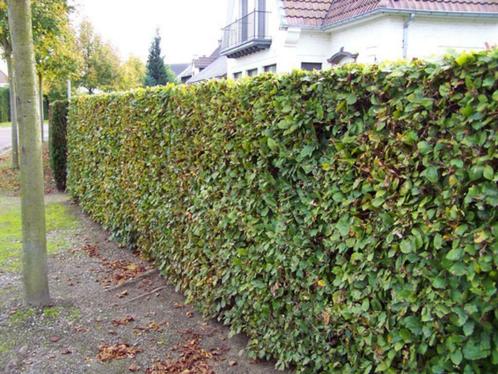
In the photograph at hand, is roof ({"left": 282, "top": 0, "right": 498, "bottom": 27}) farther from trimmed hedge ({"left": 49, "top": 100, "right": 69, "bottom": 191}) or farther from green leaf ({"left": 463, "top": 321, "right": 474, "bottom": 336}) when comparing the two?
green leaf ({"left": 463, "top": 321, "right": 474, "bottom": 336})

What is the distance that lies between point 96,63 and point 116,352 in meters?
27.6

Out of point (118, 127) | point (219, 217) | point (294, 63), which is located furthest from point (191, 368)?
point (294, 63)

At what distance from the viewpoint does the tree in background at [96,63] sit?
29047 mm

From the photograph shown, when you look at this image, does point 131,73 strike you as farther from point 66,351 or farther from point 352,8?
point 66,351

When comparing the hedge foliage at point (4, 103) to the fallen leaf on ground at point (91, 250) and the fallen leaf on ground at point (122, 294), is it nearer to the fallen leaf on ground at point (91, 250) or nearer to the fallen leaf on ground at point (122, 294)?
the fallen leaf on ground at point (91, 250)

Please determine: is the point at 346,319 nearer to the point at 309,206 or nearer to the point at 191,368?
the point at 309,206

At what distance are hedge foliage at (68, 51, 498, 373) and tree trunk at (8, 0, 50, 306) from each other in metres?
1.24

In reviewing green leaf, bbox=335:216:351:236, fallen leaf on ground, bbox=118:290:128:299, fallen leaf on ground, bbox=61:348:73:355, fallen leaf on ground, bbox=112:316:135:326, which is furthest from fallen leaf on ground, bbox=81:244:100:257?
green leaf, bbox=335:216:351:236

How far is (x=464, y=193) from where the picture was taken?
83.3 inches

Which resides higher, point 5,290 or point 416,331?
point 416,331

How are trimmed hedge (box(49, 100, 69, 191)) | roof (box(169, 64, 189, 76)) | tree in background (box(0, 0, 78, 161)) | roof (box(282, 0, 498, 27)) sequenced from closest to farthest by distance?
roof (box(282, 0, 498, 27)) → trimmed hedge (box(49, 100, 69, 191)) → tree in background (box(0, 0, 78, 161)) → roof (box(169, 64, 189, 76))

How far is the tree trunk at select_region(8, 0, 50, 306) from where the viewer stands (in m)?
4.37

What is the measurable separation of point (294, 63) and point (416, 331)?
12.0 meters

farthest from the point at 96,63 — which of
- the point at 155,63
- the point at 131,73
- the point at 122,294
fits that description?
the point at 122,294
